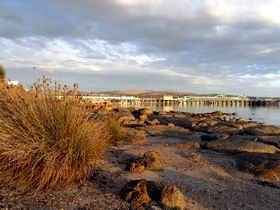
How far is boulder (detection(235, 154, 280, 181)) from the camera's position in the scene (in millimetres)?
9620

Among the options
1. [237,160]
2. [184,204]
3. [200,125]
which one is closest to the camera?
[184,204]

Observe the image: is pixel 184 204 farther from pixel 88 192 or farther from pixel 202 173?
pixel 202 173

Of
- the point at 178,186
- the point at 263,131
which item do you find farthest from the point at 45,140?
the point at 263,131

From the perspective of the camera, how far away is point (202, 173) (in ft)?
29.9

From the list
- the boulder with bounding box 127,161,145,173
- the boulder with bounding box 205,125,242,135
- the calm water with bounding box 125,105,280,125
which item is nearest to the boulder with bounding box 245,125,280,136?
the boulder with bounding box 205,125,242,135

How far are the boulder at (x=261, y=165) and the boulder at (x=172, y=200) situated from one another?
3497 mm

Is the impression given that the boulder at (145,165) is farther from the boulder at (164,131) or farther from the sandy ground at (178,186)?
the boulder at (164,131)

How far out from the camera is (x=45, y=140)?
7.45m

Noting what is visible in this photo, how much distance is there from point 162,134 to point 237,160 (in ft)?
19.0

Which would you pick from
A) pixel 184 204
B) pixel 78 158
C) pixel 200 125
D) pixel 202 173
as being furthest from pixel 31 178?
pixel 200 125

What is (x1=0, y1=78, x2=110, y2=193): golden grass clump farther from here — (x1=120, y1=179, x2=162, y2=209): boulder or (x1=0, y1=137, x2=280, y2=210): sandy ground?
(x1=120, y1=179, x2=162, y2=209): boulder

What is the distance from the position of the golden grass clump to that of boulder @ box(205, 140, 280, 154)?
17.7 feet

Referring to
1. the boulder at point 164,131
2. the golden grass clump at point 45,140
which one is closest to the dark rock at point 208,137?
the boulder at point 164,131

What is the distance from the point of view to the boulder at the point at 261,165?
9.62 metres
